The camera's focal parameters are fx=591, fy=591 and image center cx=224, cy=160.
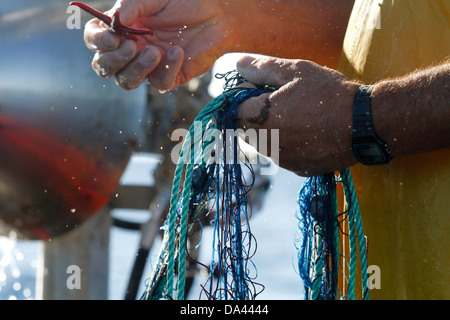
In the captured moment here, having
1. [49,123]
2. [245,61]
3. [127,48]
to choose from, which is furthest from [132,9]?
[49,123]

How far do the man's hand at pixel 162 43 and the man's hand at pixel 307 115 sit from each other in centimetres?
43

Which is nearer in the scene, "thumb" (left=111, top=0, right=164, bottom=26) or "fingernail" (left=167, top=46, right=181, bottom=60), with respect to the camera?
"thumb" (left=111, top=0, right=164, bottom=26)

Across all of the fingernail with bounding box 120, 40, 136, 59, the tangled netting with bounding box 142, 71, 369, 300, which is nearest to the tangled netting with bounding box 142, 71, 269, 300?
the tangled netting with bounding box 142, 71, 369, 300

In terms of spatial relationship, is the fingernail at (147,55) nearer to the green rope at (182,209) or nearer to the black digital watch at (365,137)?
the green rope at (182,209)

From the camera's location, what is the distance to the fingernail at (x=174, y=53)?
1.44m

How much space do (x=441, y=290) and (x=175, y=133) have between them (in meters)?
1.82

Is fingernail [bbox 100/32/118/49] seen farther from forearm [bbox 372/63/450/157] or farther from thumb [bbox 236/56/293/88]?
forearm [bbox 372/63/450/157]

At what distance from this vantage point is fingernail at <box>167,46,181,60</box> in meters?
1.44

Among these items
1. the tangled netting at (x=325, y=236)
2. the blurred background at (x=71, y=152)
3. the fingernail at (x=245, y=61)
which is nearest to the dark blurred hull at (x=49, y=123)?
the blurred background at (x=71, y=152)

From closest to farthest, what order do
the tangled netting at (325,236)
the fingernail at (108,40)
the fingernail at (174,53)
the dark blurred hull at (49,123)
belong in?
the tangled netting at (325,236) < the fingernail at (108,40) < the fingernail at (174,53) < the dark blurred hull at (49,123)

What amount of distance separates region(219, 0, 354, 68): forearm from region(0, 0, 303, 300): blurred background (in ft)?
1.43

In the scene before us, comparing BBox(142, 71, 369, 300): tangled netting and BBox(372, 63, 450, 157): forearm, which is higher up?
BBox(372, 63, 450, 157): forearm

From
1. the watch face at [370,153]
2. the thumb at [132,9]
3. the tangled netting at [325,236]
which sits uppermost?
the thumb at [132,9]
